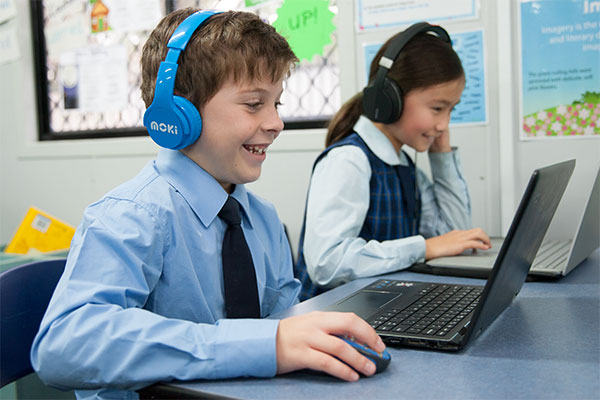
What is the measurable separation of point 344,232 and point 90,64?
1536 millimetres

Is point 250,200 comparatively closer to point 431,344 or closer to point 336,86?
point 431,344

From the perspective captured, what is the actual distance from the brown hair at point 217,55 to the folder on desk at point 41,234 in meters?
1.21

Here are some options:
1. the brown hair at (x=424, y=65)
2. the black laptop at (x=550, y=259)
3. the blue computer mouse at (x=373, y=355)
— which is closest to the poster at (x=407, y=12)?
the brown hair at (x=424, y=65)

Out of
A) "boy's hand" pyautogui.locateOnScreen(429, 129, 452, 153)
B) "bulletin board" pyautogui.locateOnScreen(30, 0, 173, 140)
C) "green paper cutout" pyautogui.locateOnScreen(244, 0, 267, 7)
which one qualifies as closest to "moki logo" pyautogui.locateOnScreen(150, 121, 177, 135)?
"boy's hand" pyautogui.locateOnScreen(429, 129, 452, 153)

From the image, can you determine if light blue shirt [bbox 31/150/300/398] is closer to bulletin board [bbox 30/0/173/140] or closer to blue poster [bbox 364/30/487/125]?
blue poster [bbox 364/30/487/125]

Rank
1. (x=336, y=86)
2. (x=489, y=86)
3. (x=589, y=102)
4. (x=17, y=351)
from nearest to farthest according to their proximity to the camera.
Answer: (x=17, y=351), (x=589, y=102), (x=489, y=86), (x=336, y=86)

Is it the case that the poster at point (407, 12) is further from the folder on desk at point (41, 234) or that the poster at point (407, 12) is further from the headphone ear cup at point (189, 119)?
the folder on desk at point (41, 234)

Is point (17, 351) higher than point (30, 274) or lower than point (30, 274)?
lower

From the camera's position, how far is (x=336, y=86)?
6.44 ft

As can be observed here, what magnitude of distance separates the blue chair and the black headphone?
31.4 inches

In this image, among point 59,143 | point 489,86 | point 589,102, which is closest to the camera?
point 589,102

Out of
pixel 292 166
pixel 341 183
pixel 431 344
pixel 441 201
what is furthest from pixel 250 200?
pixel 292 166

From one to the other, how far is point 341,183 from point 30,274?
673 millimetres

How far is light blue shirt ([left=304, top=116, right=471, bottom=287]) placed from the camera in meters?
1.26
